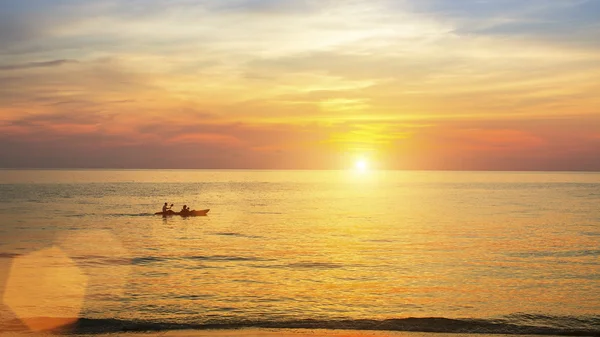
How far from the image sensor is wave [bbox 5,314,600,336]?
20141mm

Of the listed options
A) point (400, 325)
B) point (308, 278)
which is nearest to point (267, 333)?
point (400, 325)

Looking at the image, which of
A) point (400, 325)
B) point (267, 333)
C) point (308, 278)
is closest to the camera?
point (267, 333)

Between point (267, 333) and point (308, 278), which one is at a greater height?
point (308, 278)

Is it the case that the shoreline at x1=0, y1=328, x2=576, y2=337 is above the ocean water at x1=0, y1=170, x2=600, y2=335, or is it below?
below

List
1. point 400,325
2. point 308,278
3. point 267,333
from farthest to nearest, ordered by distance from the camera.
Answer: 1. point 308,278
2. point 400,325
3. point 267,333

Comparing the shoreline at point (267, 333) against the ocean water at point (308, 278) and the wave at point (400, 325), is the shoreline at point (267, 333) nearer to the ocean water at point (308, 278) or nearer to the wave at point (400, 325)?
the wave at point (400, 325)

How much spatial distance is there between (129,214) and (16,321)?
5891 centimetres

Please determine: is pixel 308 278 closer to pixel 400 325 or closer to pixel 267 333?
pixel 400 325

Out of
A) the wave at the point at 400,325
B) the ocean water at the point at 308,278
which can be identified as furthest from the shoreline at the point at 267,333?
the ocean water at the point at 308,278

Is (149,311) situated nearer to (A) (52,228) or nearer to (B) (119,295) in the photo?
(B) (119,295)

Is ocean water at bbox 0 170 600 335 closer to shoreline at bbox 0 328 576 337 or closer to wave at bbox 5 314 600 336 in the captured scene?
wave at bbox 5 314 600 336

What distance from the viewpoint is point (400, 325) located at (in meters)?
20.7

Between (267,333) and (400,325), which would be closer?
(267,333)

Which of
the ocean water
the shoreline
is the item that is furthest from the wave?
the shoreline
